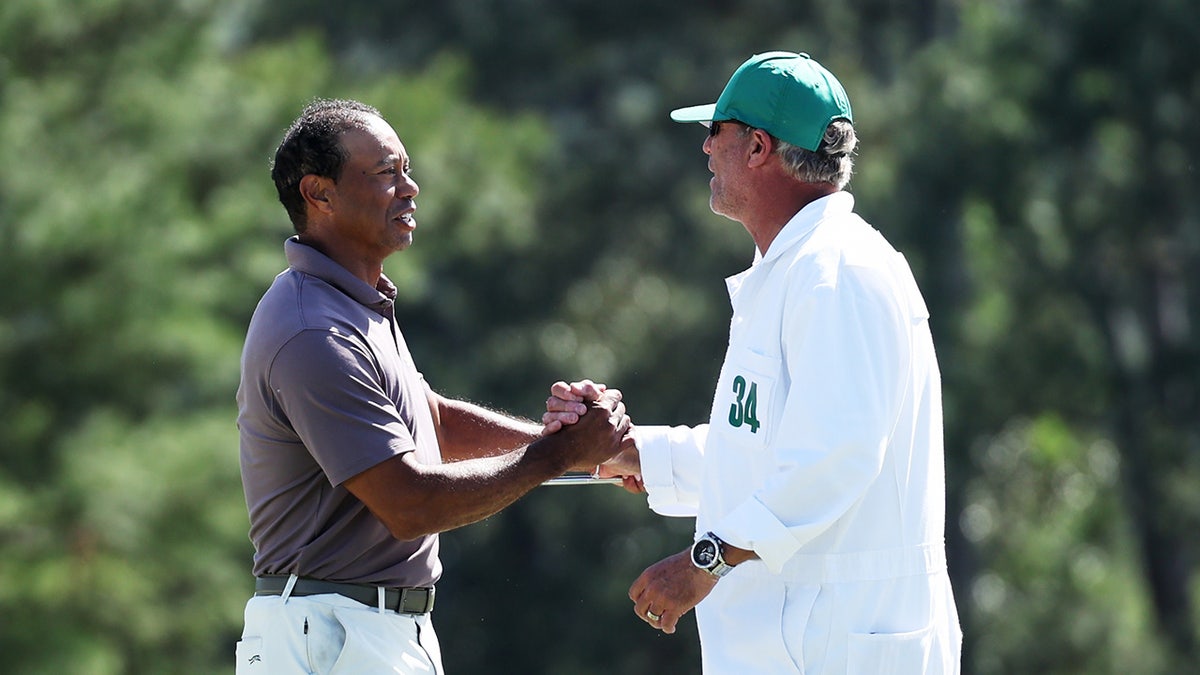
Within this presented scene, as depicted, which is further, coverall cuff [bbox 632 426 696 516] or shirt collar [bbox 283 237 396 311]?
coverall cuff [bbox 632 426 696 516]

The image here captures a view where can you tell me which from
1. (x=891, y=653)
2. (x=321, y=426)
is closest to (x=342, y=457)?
(x=321, y=426)

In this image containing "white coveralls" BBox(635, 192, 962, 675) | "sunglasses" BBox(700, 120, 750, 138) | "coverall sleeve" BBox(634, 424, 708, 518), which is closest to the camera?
"white coveralls" BBox(635, 192, 962, 675)

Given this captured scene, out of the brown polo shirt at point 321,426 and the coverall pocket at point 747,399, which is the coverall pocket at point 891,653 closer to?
the coverall pocket at point 747,399

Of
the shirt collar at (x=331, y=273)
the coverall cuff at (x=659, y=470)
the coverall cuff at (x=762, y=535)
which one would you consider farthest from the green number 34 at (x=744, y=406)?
the shirt collar at (x=331, y=273)

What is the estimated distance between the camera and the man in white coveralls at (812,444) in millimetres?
3574

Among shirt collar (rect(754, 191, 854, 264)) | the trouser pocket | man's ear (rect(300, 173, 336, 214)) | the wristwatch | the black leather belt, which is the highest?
man's ear (rect(300, 173, 336, 214))

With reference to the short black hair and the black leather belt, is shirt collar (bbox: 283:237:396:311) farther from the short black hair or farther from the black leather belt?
the black leather belt

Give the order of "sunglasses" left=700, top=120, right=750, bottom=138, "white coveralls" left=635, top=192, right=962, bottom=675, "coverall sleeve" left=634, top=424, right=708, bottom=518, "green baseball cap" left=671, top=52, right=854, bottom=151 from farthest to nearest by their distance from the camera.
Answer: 1. "coverall sleeve" left=634, top=424, right=708, bottom=518
2. "sunglasses" left=700, top=120, right=750, bottom=138
3. "green baseball cap" left=671, top=52, right=854, bottom=151
4. "white coveralls" left=635, top=192, right=962, bottom=675

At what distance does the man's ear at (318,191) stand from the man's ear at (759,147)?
3.05 ft

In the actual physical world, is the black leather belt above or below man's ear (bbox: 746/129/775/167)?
below


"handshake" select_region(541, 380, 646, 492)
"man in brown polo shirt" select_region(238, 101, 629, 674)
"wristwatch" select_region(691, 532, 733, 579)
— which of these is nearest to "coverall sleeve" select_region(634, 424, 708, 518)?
"handshake" select_region(541, 380, 646, 492)

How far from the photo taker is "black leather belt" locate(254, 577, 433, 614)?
12.5 feet

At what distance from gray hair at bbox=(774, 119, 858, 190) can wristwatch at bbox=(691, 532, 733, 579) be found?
2.76 ft

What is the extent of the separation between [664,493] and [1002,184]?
12.2 metres
